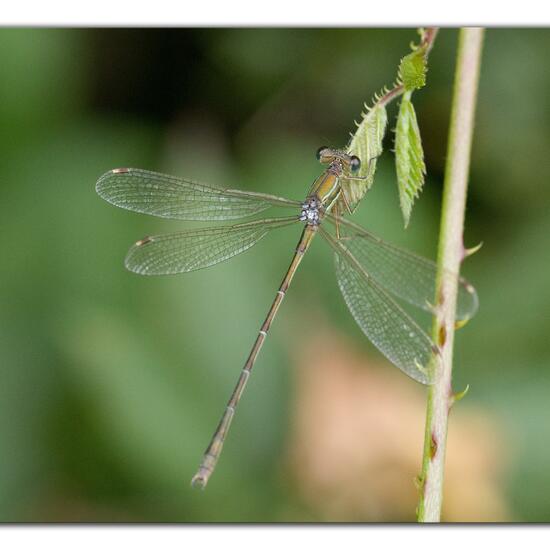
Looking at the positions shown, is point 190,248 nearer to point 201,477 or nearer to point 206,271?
point 206,271

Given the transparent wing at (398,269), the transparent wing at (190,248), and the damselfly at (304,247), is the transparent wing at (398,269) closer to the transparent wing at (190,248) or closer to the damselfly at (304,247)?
the damselfly at (304,247)

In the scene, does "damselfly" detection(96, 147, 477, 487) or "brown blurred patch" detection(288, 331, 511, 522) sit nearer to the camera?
"damselfly" detection(96, 147, 477, 487)

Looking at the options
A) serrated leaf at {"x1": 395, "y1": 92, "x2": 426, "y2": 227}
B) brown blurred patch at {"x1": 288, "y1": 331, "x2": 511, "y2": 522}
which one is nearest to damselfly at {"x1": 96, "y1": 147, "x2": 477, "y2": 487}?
serrated leaf at {"x1": 395, "y1": 92, "x2": 426, "y2": 227}

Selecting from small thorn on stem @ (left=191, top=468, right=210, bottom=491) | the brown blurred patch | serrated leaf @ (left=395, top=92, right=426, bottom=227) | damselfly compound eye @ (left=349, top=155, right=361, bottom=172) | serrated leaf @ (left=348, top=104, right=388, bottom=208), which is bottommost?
small thorn on stem @ (left=191, top=468, right=210, bottom=491)

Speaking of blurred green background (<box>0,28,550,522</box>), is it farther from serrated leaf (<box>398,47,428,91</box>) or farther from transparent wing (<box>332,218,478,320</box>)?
serrated leaf (<box>398,47,428,91</box>)

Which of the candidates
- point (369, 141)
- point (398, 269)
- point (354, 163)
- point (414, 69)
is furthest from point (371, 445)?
point (414, 69)

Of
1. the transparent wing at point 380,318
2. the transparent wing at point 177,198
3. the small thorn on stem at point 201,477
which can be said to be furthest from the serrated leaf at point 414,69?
the small thorn on stem at point 201,477
